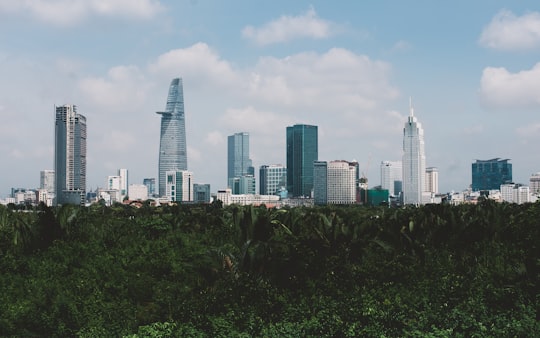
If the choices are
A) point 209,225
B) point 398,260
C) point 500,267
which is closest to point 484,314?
point 500,267

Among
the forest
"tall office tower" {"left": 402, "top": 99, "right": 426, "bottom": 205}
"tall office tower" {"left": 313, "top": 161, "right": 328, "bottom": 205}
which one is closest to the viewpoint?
the forest

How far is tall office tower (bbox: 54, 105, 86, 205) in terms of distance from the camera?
172 metres

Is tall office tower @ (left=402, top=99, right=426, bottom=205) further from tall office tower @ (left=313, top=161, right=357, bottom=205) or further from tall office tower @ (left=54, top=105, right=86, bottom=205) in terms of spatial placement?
tall office tower @ (left=54, top=105, right=86, bottom=205)

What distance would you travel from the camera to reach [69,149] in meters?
176

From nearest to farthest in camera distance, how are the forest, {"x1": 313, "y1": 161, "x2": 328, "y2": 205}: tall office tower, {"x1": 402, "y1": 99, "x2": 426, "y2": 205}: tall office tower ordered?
1. the forest
2. {"x1": 402, "y1": 99, "x2": 426, "y2": 205}: tall office tower
3. {"x1": 313, "y1": 161, "x2": 328, "y2": 205}: tall office tower

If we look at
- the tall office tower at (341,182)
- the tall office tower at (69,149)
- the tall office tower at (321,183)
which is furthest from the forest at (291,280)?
the tall office tower at (69,149)

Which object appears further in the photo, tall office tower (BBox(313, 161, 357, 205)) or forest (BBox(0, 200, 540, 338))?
tall office tower (BBox(313, 161, 357, 205))

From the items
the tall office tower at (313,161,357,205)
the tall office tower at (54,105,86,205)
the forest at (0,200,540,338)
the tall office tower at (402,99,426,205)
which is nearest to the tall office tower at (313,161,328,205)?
the tall office tower at (313,161,357,205)

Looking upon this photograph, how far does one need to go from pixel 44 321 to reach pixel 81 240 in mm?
7821

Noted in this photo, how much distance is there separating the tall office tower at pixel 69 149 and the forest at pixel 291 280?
166 meters

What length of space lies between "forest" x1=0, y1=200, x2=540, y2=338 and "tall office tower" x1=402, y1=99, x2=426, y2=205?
161431 millimetres

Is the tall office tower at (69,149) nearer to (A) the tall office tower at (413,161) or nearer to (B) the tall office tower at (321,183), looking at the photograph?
(B) the tall office tower at (321,183)

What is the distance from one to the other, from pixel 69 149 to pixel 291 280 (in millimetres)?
178209

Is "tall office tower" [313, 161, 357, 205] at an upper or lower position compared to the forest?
upper
